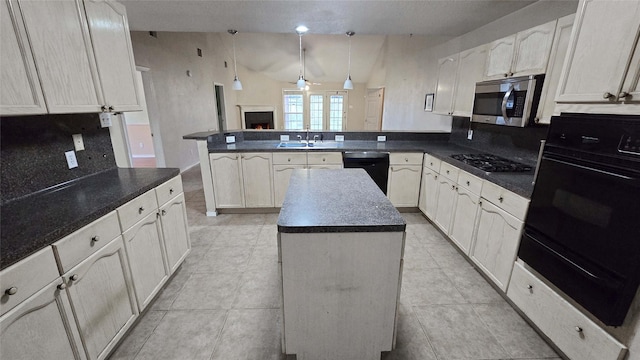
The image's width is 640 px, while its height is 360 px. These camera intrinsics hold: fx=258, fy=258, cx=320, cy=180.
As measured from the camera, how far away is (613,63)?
126cm

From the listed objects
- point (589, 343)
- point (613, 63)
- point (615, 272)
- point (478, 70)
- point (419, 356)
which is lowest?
point (419, 356)

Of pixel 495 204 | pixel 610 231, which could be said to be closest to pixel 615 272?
pixel 610 231

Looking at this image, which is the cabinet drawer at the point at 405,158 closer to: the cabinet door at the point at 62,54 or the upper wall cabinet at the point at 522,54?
the upper wall cabinet at the point at 522,54

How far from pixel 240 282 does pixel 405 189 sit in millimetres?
2252

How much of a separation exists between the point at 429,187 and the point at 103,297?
305 centimetres

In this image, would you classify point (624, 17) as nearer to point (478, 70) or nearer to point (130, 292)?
point (478, 70)

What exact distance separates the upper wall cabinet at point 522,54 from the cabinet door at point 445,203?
41.8 inches

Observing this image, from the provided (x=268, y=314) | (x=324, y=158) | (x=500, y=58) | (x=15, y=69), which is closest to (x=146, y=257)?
(x=268, y=314)

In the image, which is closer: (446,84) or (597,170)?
(597,170)

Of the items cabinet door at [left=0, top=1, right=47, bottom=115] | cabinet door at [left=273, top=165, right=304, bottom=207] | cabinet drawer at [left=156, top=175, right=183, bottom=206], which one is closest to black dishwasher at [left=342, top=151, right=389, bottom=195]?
cabinet door at [left=273, top=165, right=304, bottom=207]

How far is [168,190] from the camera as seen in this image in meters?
1.94

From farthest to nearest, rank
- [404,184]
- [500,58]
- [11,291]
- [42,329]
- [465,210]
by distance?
[404,184], [465,210], [500,58], [42,329], [11,291]

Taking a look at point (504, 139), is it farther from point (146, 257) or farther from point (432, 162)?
point (146, 257)

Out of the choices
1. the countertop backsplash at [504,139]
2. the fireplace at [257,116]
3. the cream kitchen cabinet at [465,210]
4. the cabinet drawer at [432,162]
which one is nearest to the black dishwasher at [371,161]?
the cabinet drawer at [432,162]
